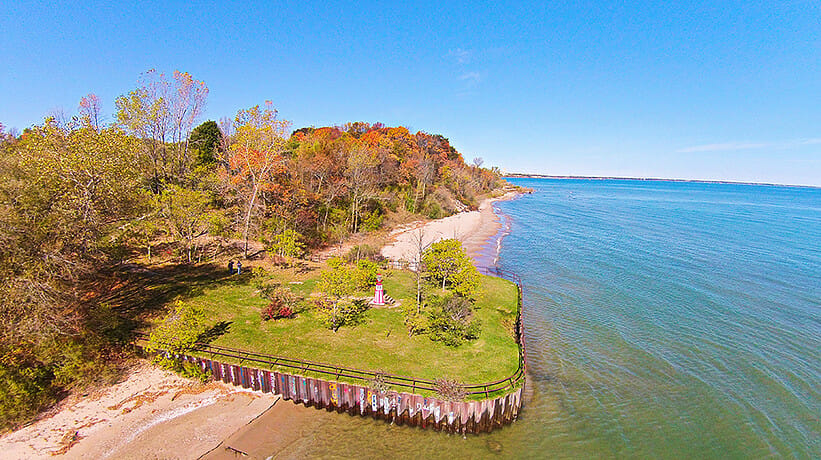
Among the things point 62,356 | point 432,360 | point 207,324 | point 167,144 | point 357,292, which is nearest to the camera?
point 62,356

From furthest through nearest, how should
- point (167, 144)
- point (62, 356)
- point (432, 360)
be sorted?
point (167, 144) → point (432, 360) → point (62, 356)

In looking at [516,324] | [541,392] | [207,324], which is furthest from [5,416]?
[516,324]

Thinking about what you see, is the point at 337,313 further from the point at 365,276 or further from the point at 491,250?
Answer: the point at 491,250

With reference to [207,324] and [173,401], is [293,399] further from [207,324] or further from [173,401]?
[207,324]

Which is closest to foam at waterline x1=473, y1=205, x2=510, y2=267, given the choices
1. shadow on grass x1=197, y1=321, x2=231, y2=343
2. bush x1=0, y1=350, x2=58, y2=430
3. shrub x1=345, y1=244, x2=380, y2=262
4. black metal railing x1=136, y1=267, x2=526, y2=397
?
shrub x1=345, y1=244, x2=380, y2=262

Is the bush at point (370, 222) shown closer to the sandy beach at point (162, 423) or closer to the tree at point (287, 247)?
the tree at point (287, 247)

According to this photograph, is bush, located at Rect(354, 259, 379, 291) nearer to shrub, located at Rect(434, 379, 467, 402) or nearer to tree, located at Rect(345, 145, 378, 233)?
shrub, located at Rect(434, 379, 467, 402)

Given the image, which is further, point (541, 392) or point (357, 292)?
point (357, 292)
